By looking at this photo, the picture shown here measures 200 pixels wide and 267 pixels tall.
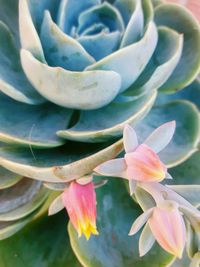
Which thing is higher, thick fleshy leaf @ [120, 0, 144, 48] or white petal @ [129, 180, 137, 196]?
thick fleshy leaf @ [120, 0, 144, 48]

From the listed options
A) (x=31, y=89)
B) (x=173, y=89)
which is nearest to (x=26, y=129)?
(x=31, y=89)

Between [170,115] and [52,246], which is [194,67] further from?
[52,246]

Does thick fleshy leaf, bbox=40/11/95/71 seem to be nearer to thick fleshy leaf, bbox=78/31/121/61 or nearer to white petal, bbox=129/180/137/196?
thick fleshy leaf, bbox=78/31/121/61

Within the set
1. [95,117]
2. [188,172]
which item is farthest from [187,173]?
[95,117]

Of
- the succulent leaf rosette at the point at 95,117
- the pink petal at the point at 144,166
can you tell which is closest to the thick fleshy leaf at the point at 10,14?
the succulent leaf rosette at the point at 95,117

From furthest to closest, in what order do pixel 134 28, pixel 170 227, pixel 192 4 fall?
pixel 192 4, pixel 134 28, pixel 170 227

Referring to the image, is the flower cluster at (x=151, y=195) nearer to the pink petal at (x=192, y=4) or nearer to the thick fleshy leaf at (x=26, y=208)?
the thick fleshy leaf at (x=26, y=208)

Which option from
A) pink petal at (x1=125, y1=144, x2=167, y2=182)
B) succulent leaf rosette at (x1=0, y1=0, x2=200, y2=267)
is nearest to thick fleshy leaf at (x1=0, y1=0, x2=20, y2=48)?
succulent leaf rosette at (x1=0, y1=0, x2=200, y2=267)

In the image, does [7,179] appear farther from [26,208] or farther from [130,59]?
[130,59]
